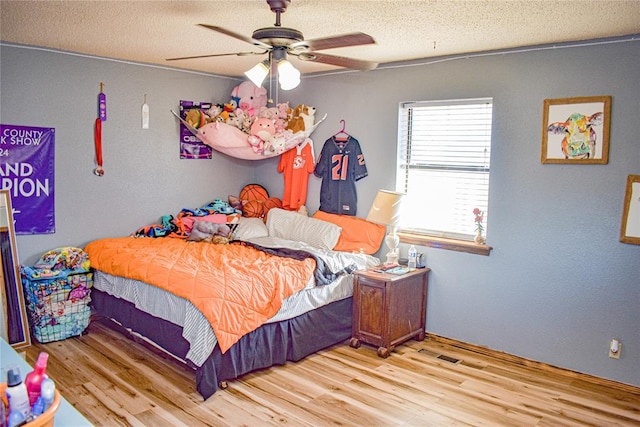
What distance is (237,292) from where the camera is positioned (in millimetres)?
3373

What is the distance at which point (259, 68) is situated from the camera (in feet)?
9.59

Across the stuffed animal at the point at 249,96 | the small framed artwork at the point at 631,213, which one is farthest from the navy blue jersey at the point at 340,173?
the small framed artwork at the point at 631,213

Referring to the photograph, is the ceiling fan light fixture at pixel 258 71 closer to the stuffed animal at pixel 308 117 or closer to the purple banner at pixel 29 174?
→ the stuffed animal at pixel 308 117

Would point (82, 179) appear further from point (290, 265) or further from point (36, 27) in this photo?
point (290, 265)

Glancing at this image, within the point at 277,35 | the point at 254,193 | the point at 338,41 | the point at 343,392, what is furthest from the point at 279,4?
the point at 254,193

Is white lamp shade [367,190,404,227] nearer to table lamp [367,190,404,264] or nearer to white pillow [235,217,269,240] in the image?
table lamp [367,190,404,264]

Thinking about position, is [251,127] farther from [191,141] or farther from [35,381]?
[35,381]

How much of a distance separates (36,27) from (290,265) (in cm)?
233

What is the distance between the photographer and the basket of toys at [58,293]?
157 inches

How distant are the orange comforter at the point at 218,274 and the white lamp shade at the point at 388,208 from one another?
724 mm

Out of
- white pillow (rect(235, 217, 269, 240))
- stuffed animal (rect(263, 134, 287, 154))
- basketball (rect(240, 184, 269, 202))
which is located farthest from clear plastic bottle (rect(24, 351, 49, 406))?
basketball (rect(240, 184, 269, 202))

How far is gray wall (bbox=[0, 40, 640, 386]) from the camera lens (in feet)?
11.4

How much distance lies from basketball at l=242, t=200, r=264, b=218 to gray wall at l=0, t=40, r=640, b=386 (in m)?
0.53

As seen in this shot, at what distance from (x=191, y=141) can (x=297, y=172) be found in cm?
109
